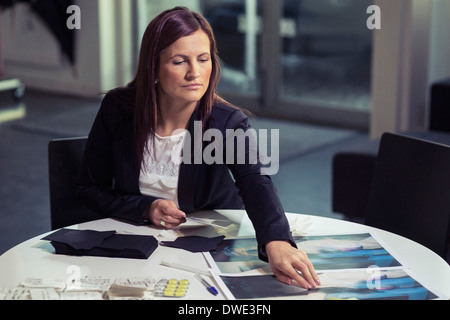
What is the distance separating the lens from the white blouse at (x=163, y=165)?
83.4 inches

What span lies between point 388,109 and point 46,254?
3.67 metres

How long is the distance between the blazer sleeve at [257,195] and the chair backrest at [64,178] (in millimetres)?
510

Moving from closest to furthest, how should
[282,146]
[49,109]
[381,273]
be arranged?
[381,273]
[282,146]
[49,109]

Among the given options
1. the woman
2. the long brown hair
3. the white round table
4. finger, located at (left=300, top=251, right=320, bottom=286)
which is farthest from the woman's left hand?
the long brown hair

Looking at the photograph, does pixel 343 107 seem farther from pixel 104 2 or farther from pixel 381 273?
pixel 381 273

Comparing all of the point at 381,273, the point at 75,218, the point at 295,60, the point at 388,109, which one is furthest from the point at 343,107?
the point at 381,273

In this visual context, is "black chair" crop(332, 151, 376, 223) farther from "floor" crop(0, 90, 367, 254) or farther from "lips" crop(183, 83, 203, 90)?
"lips" crop(183, 83, 203, 90)

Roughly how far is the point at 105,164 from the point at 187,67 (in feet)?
1.28

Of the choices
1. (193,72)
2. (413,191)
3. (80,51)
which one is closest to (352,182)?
(413,191)

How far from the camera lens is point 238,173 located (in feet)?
6.74

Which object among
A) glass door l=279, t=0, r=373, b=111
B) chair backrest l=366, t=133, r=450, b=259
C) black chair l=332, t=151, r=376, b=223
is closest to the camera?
chair backrest l=366, t=133, r=450, b=259

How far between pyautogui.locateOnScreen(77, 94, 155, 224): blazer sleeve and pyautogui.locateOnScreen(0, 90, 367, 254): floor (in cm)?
152

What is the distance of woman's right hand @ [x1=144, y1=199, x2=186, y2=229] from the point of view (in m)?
1.94

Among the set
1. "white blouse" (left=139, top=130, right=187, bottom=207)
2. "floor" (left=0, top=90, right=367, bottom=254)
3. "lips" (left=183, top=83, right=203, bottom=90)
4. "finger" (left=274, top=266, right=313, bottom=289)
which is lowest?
"floor" (left=0, top=90, right=367, bottom=254)
